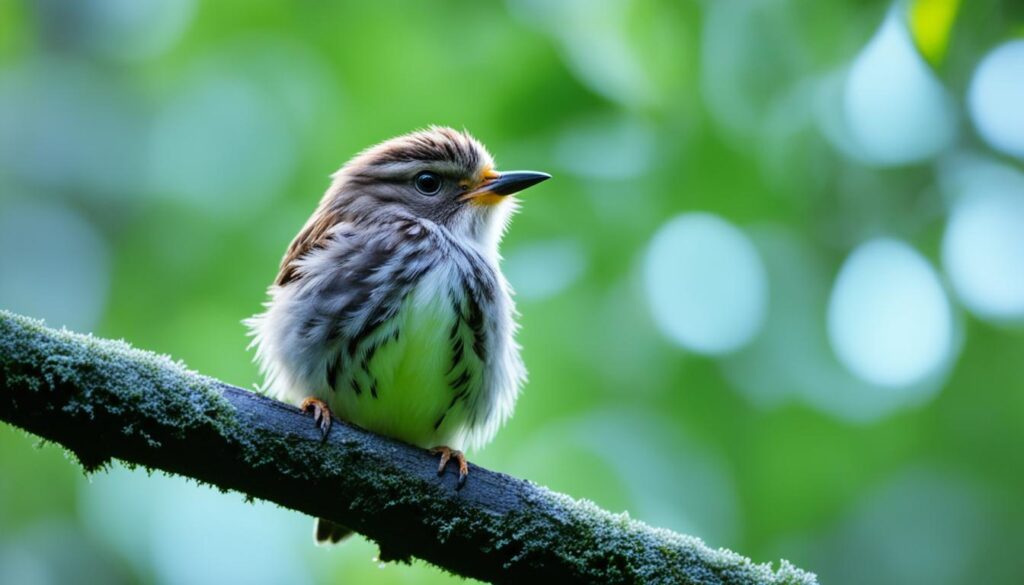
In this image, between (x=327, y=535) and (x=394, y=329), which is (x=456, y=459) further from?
(x=327, y=535)

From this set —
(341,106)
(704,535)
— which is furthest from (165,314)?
(704,535)

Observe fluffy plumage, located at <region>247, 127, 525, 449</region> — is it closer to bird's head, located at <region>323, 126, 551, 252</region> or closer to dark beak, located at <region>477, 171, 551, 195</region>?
bird's head, located at <region>323, 126, 551, 252</region>

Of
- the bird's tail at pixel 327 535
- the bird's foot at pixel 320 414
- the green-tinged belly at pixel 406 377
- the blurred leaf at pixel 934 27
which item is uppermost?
the blurred leaf at pixel 934 27

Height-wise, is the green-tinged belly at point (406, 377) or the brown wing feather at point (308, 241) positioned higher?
the brown wing feather at point (308, 241)

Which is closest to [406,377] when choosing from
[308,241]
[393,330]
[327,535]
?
[393,330]

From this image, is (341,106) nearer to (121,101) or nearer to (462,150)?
(462,150)

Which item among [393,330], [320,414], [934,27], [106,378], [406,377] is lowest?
[106,378]

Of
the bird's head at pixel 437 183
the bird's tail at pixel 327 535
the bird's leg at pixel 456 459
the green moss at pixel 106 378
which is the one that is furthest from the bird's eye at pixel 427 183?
the green moss at pixel 106 378

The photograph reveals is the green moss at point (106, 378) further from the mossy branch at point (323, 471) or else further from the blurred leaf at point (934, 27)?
the blurred leaf at point (934, 27)
